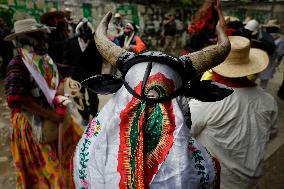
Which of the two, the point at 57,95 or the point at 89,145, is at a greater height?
the point at 89,145

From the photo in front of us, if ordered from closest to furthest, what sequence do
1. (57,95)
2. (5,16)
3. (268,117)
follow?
1. (268,117)
2. (57,95)
3. (5,16)

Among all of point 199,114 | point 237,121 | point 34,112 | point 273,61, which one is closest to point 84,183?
point 199,114

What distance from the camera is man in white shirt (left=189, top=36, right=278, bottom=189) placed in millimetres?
3016

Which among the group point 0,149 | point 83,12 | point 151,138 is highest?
point 151,138

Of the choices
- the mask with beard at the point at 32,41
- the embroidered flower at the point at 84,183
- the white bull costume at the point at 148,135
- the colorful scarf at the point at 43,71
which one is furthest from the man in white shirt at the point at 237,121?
the mask with beard at the point at 32,41

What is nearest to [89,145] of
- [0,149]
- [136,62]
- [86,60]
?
[136,62]

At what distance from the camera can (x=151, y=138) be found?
1.72m

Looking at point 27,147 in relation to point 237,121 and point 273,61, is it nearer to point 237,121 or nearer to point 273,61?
point 237,121

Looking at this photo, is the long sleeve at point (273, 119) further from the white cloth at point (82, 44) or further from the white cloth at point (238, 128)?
the white cloth at point (82, 44)

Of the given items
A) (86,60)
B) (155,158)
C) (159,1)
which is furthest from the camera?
(159,1)

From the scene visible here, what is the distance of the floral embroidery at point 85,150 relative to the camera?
1928mm

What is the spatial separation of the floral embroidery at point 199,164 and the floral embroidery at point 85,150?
53 cm

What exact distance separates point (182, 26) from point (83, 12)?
479 cm

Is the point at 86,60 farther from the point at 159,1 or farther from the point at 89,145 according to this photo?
the point at 159,1
